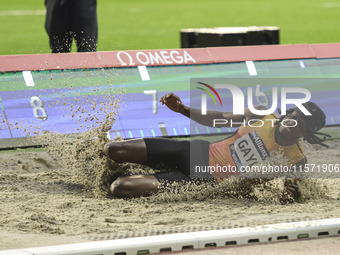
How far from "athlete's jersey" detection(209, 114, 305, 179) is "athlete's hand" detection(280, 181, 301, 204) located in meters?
0.17

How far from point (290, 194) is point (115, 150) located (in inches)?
56.4

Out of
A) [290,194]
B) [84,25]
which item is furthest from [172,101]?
[84,25]

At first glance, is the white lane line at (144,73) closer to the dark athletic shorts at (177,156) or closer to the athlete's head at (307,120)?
the dark athletic shorts at (177,156)

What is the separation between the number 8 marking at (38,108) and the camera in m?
7.18

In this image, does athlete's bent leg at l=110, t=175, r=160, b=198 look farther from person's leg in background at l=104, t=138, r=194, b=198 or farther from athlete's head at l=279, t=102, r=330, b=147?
athlete's head at l=279, t=102, r=330, b=147

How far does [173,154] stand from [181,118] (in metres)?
1.88

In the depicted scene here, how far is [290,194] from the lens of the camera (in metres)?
5.52

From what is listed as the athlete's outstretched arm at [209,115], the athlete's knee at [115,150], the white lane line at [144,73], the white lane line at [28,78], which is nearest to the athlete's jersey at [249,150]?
the athlete's outstretched arm at [209,115]

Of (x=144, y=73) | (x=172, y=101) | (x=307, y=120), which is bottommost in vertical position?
(x=144, y=73)

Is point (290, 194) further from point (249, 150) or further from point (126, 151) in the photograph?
point (126, 151)

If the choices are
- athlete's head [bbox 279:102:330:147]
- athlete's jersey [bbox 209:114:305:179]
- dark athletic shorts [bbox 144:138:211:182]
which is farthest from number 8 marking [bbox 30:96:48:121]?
athlete's head [bbox 279:102:330:147]

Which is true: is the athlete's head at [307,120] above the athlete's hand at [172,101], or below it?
below

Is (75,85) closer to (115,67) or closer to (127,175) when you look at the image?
(115,67)

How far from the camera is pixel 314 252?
4262 millimetres
